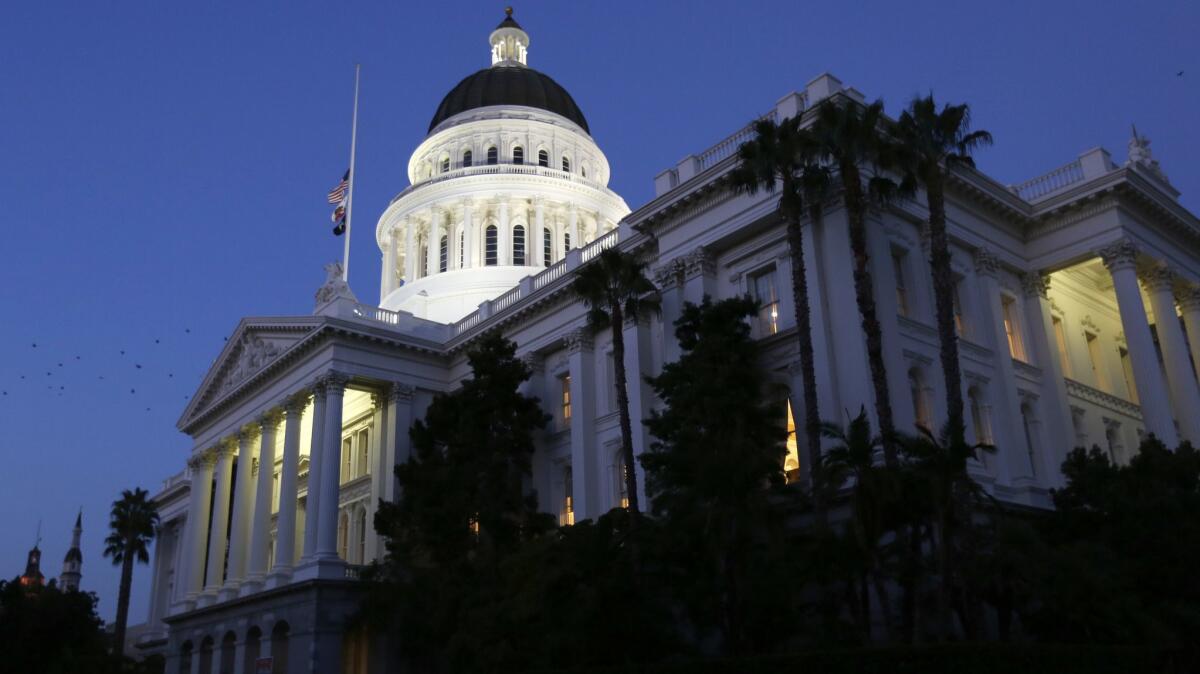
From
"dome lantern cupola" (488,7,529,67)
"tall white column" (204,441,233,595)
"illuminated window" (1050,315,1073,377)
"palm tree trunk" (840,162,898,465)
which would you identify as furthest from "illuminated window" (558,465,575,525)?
"dome lantern cupola" (488,7,529,67)

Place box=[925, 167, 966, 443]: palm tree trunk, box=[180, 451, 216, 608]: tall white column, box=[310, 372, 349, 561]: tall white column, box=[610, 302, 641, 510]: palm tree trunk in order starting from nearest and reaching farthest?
box=[925, 167, 966, 443]: palm tree trunk < box=[610, 302, 641, 510]: palm tree trunk < box=[310, 372, 349, 561]: tall white column < box=[180, 451, 216, 608]: tall white column

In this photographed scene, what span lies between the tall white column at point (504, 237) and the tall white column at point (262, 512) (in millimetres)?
17125

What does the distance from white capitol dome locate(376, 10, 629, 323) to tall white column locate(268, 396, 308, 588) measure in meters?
13.4

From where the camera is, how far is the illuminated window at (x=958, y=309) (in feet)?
107

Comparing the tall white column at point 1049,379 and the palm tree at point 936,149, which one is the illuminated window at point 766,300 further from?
the tall white column at point 1049,379

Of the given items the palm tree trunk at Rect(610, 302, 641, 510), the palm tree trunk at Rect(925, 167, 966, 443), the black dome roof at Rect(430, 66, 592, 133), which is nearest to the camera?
the palm tree trunk at Rect(925, 167, 966, 443)

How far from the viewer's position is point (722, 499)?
22875mm

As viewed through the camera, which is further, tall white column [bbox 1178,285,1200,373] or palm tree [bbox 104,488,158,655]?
palm tree [bbox 104,488,158,655]

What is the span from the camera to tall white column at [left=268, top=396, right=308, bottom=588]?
139 feet

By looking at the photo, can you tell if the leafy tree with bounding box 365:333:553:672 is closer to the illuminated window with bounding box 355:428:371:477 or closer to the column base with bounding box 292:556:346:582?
the column base with bounding box 292:556:346:582

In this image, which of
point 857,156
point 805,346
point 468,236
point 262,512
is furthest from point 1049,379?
point 468,236

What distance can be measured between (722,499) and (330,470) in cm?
2293

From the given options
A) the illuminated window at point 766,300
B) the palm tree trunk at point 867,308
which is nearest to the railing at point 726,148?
the illuminated window at point 766,300

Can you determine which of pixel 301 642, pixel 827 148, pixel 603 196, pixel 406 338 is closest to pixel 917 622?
pixel 827 148
